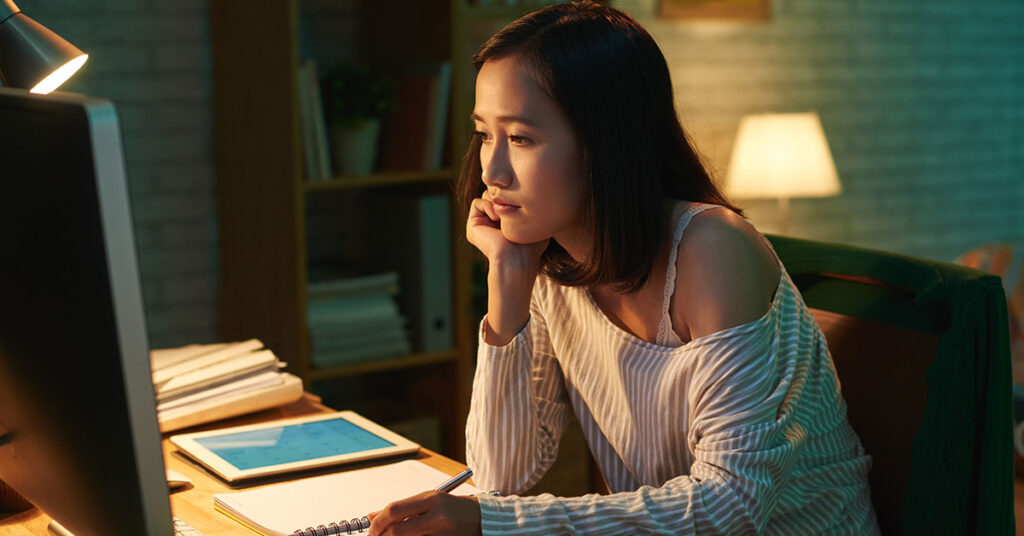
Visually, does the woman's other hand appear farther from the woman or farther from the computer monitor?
the computer monitor

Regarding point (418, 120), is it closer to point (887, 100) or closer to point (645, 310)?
point (645, 310)

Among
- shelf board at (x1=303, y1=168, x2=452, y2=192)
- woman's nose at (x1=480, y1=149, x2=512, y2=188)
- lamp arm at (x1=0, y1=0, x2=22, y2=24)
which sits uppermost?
lamp arm at (x1=0, y1=0, x2=22, y2=24)

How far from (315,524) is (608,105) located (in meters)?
0.54

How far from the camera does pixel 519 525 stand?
3.53 ft

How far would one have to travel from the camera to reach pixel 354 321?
286 centimetres

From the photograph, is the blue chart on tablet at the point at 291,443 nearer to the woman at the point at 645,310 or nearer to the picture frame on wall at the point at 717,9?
the woman at the point at 645,310

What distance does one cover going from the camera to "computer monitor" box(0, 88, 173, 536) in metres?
0.70

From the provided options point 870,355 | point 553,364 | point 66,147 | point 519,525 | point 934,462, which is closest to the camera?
point 66,147

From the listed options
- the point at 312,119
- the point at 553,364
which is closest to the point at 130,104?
the point at 312,119

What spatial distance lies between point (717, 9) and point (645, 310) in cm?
272

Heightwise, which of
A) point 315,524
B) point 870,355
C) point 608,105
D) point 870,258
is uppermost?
point 608,105

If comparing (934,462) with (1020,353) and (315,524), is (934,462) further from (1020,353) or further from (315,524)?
(1020,353)

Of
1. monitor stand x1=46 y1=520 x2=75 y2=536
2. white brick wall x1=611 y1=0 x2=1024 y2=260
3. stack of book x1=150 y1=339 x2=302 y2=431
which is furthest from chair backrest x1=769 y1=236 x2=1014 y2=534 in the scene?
white brick wall x1=611 y1=0 x2=1024 y2=260

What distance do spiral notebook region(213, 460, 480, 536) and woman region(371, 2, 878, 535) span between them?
0.42 feet
